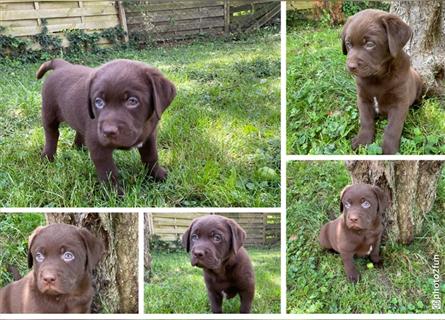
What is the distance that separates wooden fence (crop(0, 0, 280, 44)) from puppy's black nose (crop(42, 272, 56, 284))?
144 centimetres

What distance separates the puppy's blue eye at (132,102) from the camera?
10.2 feet

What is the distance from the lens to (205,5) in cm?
362

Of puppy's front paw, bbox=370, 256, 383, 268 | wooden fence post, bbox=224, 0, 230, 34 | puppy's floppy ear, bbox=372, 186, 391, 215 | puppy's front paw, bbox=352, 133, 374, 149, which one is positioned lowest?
puppy's front paw, bbox=370, 256, 383, 268

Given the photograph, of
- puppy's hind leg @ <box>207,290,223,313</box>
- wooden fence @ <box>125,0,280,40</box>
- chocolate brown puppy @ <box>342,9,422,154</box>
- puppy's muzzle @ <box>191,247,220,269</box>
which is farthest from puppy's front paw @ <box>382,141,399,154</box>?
puppy's hind leg @ <box>207,290,223,313</box>

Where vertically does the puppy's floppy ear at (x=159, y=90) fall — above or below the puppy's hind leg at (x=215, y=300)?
above

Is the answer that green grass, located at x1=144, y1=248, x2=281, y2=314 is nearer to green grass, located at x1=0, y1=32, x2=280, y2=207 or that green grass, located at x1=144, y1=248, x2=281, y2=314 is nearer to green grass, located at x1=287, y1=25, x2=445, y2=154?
green grass, located at x1=0, y1=32, x2=280, y2=207

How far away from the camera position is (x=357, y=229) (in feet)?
11.4

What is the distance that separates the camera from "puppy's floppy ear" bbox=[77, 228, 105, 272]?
3188 millimetres

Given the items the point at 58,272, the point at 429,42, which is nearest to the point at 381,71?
the point at 429,42

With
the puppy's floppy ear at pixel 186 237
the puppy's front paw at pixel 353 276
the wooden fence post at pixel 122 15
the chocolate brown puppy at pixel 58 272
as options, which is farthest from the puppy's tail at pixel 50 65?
the puppy's front paw at pixel 353 276

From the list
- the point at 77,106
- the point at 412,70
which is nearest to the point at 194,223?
the point at 77,106

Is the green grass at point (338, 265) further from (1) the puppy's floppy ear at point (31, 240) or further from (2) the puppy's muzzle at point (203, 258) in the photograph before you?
(1) the puppy's floppy ear at point (31, 240)

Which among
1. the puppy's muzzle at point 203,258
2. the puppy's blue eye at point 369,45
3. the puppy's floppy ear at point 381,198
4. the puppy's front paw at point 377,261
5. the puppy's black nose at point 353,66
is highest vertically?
the puppy's blue eye at point 369,45

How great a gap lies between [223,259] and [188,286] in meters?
0.28
